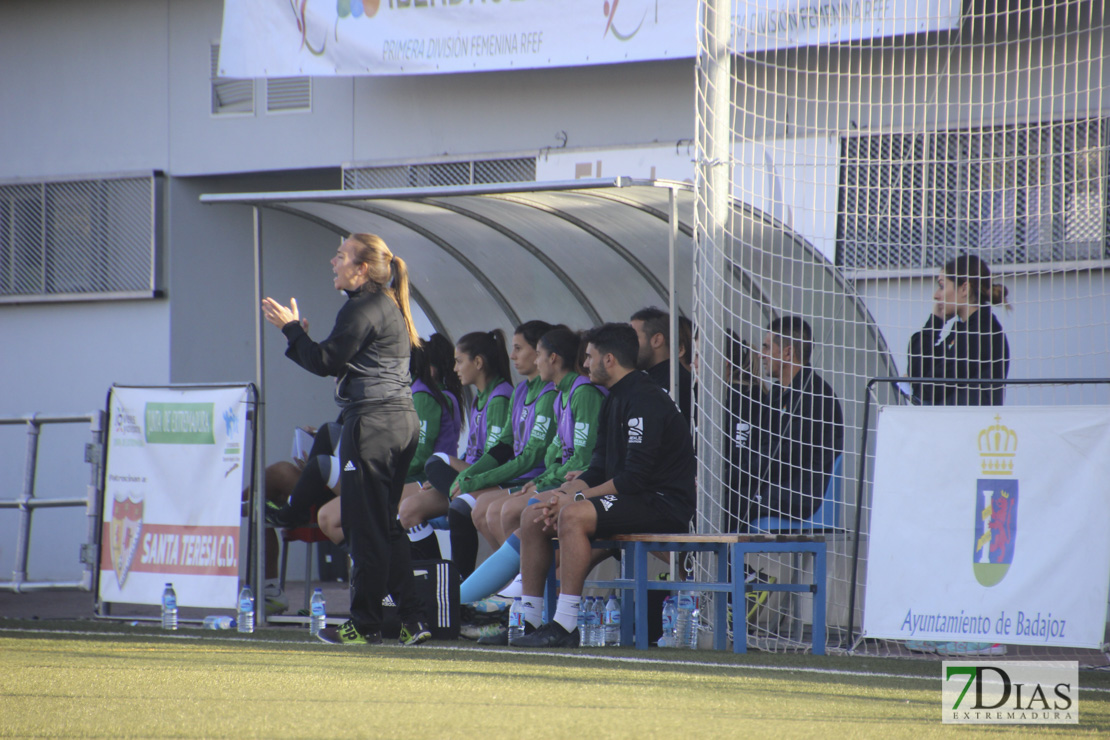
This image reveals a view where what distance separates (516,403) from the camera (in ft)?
28.6

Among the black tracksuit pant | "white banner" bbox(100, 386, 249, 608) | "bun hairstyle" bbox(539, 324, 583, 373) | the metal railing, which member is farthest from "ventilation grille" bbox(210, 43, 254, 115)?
the black tracksuit pant

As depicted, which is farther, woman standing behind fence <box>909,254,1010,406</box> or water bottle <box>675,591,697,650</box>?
woman standing behind fence <box>909,254,1010,406</box>

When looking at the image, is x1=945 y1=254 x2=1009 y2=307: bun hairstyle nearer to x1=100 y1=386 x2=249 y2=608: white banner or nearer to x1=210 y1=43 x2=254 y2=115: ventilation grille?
x1=100 y1=386 x2=249 y2=608: white banner

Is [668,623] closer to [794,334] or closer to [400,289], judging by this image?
[794,334]

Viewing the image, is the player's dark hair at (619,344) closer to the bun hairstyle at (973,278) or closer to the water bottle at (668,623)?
the water bottle at (668,623)

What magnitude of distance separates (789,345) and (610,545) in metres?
1.61

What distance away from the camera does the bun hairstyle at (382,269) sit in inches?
273

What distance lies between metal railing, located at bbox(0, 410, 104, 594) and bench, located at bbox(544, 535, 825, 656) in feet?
11.1

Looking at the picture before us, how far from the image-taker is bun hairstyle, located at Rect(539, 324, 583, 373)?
8.10 meters

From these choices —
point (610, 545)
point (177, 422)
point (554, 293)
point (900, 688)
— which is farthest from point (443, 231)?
point (900, 688)

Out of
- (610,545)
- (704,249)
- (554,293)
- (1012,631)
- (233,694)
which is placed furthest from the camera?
(554,293)

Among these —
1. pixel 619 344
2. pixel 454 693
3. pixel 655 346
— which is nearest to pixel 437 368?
pixel 655 346

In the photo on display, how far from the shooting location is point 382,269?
22.9ft

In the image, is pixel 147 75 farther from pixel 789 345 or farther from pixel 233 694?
pixel 233 694
